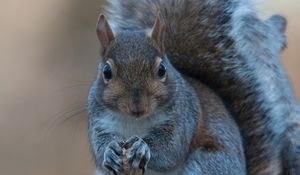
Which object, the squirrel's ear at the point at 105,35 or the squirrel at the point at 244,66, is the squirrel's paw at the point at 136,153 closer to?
the squirrel's ear at the point at 105,35

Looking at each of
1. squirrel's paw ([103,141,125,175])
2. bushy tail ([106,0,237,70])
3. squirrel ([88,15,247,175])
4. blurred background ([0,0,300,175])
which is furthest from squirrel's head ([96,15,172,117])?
blurred background ([0,0,300,175])

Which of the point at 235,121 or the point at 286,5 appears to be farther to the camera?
the point at 286,5

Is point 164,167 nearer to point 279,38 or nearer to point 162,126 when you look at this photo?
point 162,126

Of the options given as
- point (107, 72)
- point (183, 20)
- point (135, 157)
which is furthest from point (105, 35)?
point (183, 20)

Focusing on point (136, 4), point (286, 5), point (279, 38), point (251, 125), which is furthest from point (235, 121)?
point (286, 5)

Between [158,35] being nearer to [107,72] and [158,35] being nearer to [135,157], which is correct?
[107,72]

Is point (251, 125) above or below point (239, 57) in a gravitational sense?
below
